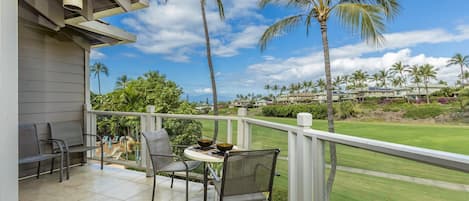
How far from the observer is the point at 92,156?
515 centimetres

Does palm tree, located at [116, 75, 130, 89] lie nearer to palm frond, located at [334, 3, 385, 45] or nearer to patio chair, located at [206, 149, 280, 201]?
Result: palm frond, located at [334, 3, 385, 45]

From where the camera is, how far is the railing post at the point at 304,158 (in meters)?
2.11

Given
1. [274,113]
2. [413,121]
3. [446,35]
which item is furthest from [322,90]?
[446,35]

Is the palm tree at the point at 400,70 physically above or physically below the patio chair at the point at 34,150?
above

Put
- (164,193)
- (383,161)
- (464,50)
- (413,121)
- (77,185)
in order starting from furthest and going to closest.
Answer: (464,50) < (413,121) < (77,185) < (164,193) < (383,161)

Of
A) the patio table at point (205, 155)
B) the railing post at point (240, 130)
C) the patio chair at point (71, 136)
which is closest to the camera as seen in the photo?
the patio table at point (205, 155)

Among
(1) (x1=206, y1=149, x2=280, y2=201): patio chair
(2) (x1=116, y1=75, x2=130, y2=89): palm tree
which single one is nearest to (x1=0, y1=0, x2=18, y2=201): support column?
(1) (x1=206, y1=149, x2=280, y2=201): patio chair

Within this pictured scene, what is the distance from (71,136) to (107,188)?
1625 mm

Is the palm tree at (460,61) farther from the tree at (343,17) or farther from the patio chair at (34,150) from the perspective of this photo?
the patio chair at (34,150)

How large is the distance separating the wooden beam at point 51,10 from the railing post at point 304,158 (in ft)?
9.09

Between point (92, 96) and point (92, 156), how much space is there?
4.29 ft

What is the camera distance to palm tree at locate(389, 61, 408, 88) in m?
11.1

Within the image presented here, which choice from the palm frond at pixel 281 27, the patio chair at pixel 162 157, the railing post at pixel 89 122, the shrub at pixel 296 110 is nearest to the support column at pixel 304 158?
the patio chair at pixel 162 157

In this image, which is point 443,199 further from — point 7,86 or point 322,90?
point 322,90
